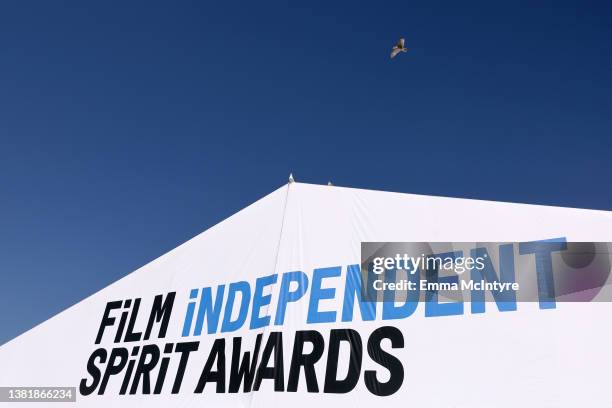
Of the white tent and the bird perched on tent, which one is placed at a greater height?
the bird perched on tent

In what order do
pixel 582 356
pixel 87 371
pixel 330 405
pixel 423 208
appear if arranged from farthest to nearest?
pixel 87 371, pixel 423 208, pixel 330 405, pixel 582 356

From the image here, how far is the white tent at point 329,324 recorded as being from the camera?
8.59 m

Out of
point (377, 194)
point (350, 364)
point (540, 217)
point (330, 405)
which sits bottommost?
point (330, 405)

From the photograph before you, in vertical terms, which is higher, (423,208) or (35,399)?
(423,208)

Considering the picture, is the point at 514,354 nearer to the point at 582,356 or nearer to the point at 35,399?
the point at 582,356

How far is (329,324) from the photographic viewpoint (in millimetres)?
10062

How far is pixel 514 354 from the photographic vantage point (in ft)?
28.6

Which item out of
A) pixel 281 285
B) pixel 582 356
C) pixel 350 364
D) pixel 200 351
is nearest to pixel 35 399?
pixel 200 351

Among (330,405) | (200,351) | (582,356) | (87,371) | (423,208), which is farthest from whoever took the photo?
(87,371)

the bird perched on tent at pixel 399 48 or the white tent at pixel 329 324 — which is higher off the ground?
the bird perched on tent at pixel 399 48

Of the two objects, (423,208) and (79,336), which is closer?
(423,208)

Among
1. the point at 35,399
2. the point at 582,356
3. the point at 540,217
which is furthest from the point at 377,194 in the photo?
the point at 35,399

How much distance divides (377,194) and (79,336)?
8288 millimetres

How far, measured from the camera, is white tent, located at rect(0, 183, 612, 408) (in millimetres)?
8586
